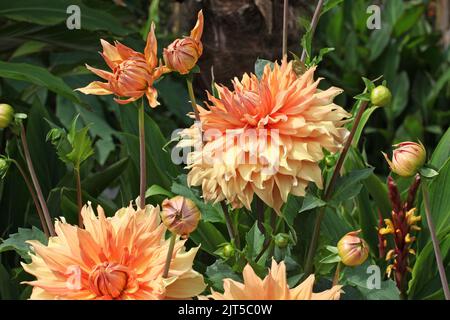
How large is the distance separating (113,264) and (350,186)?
0.23 m

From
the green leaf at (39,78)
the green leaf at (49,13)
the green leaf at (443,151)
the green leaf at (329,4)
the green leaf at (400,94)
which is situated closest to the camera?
the green leaf at (329,4)

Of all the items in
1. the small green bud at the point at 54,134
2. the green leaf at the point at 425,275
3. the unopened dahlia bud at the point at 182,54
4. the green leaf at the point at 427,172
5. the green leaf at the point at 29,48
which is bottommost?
the green leaf at the point at 425,275

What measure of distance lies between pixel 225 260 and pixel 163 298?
11 centimetres

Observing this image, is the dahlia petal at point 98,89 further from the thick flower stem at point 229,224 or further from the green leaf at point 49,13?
the green leaf at point 49,13

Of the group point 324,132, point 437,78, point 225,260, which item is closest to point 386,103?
point 324,132

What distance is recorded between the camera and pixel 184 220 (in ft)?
1.89

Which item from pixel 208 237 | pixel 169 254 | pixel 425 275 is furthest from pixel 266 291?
pixel 425 275

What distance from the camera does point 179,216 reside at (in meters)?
0.58

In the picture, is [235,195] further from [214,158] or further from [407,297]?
[407,297]

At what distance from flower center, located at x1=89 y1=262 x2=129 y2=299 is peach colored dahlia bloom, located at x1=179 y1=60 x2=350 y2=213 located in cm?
11

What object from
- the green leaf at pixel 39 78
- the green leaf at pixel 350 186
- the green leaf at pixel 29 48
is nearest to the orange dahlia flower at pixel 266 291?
the green leaf at pixel 350 186

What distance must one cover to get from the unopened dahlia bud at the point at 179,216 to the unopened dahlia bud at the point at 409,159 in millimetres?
161

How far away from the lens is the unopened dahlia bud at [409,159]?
61 cm

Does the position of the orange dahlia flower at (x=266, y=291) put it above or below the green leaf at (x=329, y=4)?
below
